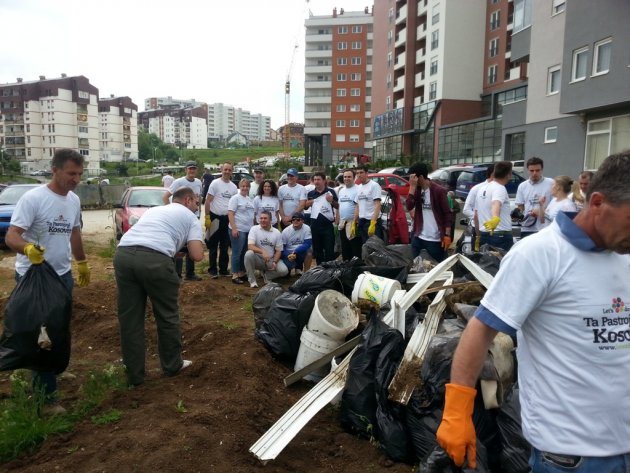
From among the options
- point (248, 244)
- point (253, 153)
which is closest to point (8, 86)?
point (253, 153)

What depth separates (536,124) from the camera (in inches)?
804

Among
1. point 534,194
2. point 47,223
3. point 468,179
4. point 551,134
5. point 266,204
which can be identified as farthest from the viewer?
point 551,134

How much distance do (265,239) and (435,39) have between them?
38365mm

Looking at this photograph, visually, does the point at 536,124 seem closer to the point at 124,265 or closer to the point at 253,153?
the point at 124,265

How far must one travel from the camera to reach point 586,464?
147 cm

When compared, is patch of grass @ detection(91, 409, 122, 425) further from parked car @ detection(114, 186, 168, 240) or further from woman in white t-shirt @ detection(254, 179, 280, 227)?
parked car @ detection(114, 186, 168, 240)

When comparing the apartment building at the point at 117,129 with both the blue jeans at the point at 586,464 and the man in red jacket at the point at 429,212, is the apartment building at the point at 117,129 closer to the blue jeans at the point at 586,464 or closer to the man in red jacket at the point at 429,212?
the man in red jacket at the point at 429,212

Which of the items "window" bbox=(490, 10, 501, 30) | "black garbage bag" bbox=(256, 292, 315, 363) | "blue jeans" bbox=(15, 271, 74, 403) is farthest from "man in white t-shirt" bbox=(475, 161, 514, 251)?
"window" bbox=(490, 10, 501, 30)

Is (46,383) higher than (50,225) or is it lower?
lower

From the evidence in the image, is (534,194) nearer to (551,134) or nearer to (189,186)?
(189,186)

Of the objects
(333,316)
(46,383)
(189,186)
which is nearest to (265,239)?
(189,186)

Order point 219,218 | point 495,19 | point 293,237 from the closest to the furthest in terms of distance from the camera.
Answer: point 293,237 → point 219,218 → point 495,19

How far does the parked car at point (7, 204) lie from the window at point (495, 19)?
36.4m

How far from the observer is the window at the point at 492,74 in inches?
1503
